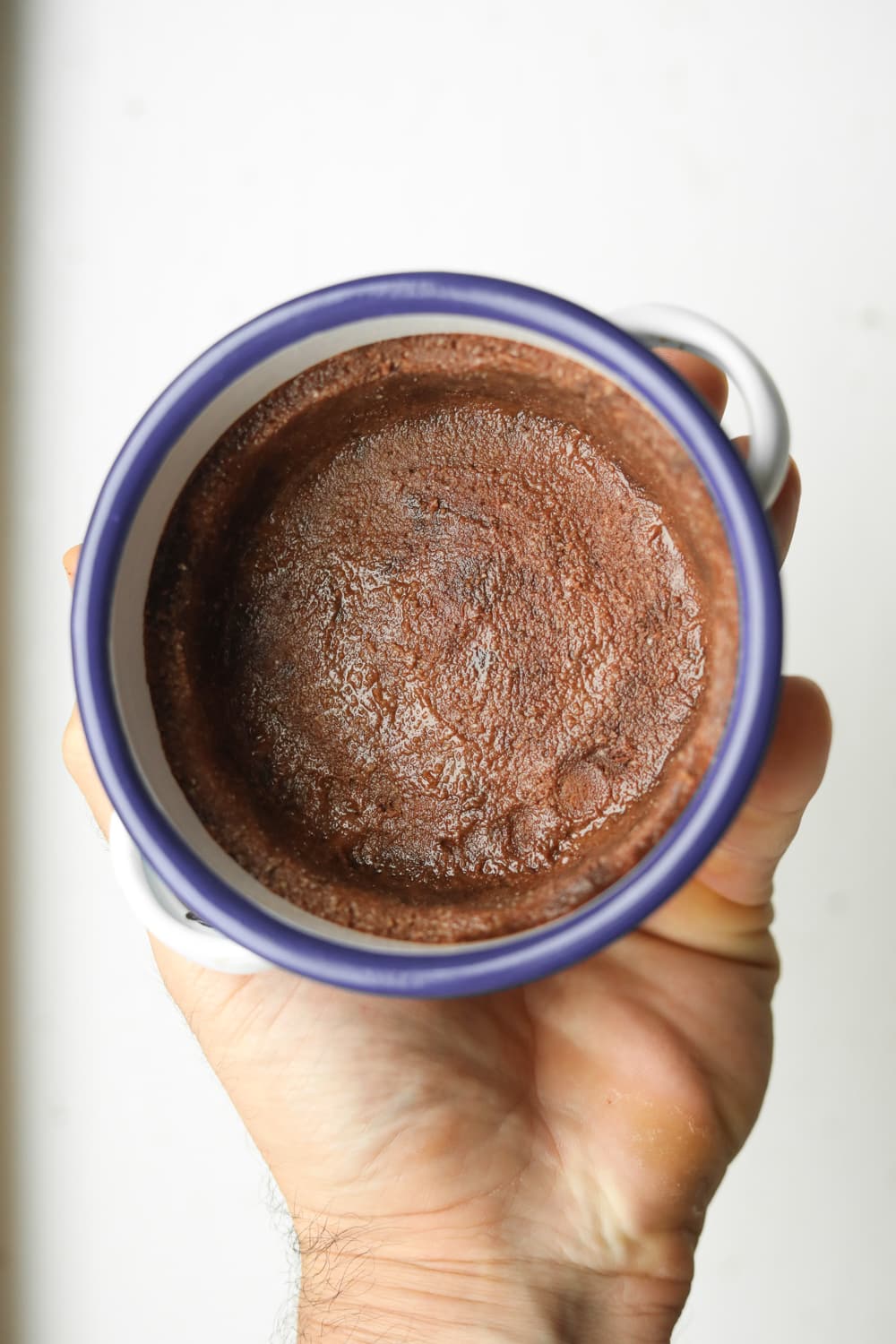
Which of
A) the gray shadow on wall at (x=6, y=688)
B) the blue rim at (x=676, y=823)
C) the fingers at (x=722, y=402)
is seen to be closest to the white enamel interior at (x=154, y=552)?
the blue rim at (x=676, y=823)

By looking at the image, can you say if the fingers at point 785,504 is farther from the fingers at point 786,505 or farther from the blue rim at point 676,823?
the blue rim at point 676,823

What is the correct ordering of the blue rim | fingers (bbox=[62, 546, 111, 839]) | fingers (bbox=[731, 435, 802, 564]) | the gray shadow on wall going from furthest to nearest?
1. the gray shadow on wall
2. fingers (bbox=[62, 546, 111, 839])
3. fingers (bbox=[731, 435, 802, 564])
4. the blue rim

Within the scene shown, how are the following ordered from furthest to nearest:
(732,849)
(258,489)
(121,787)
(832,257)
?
1. (832,257)
2. (732,849)
3. (258,489)
4. (121,787)

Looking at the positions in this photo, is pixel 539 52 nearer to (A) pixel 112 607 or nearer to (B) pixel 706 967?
(A) pixel 112 607

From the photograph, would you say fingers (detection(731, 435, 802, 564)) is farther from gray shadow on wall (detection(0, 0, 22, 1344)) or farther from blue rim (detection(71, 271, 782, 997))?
gray shadow on wall (detection(0, 0, 22, 1344))

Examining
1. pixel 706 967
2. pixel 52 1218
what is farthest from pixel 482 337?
pixel 52 1218

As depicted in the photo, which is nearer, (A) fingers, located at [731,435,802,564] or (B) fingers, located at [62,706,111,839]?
(A) fingers, located at [731,435,802,564]

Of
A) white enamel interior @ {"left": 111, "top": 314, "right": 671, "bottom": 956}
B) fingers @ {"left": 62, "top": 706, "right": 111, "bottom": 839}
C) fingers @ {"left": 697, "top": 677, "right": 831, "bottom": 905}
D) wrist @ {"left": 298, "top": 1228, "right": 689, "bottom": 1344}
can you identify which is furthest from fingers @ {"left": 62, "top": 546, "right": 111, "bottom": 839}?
fingers @ {"left": 697, "top": 677, "right": 831, "bottom": 905}
